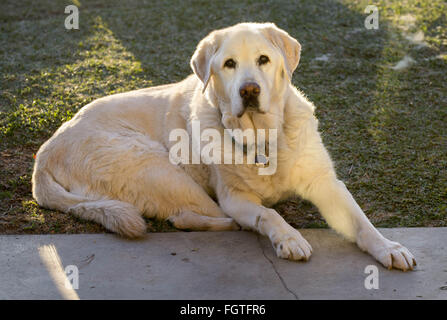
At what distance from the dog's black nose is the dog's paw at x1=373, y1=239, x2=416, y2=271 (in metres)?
1.15

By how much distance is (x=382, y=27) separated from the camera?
7352mm

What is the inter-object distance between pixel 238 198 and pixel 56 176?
134 centimetres

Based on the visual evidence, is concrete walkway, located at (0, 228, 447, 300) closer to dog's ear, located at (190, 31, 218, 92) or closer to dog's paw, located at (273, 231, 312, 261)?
dog's paw, located at (273, 231, 312, 261)

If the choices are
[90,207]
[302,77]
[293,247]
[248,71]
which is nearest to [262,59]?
[248,71]

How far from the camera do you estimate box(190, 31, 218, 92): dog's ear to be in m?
3.45

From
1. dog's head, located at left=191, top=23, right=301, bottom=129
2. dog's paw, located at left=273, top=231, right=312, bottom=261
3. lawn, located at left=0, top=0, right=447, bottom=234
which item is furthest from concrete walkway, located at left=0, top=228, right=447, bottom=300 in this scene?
dog's head, located at left=191, top=23, right=301, bottom=129

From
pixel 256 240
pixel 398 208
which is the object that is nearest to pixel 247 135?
pixel 256 240

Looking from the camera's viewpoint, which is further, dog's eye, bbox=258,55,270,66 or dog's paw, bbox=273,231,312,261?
dog's eye, bbox=258,55,270,66

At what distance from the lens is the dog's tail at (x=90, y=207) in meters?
3.25

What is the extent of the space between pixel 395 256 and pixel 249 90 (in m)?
1.27

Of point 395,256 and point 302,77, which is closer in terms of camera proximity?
point 395,256

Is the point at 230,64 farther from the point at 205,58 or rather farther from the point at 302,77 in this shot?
the point at 302,77

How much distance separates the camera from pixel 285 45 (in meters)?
3.45

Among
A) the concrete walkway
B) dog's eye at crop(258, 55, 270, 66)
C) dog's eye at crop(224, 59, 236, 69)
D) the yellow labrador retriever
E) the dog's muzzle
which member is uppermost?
dog's eye at crop(258, 55, 270, 66)
